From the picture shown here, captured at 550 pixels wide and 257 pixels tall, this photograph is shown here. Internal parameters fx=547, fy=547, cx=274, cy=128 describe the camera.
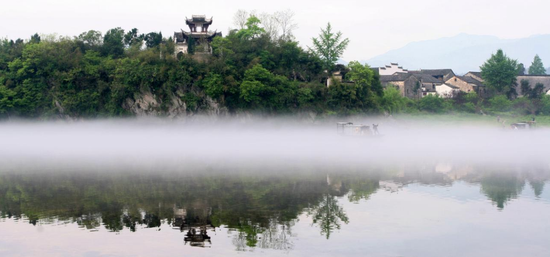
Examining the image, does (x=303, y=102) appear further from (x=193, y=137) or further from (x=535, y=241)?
(x=535, y=241)

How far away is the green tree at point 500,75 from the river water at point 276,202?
43531mm

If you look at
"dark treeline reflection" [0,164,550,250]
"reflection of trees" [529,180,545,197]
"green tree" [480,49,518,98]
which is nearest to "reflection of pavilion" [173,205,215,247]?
"dark treeline reflection" [0,164,550,250]

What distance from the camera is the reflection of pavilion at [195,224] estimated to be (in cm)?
1659

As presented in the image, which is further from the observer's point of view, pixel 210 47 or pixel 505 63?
pixel 505 63

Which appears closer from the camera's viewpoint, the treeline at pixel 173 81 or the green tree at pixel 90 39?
the treeline at pixel 173 81

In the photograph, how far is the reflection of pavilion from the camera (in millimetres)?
16594

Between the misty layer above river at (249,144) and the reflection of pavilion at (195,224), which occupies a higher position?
the reflection of pavilion at (195,224)

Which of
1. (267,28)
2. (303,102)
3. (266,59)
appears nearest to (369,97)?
(303,102)

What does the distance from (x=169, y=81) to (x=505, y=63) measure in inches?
2105

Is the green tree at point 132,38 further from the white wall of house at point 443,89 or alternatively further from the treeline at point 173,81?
the white wall of house at point 443,89

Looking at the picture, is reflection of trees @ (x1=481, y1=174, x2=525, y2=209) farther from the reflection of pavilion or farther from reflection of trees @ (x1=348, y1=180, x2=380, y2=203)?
the reflection of pavilion

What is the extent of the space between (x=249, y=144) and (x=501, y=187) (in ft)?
99.8

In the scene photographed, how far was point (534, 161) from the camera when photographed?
36.3 metres

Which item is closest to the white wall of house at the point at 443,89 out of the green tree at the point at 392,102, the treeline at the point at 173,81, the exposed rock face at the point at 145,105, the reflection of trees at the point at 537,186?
the green tree at the point at 392,102
